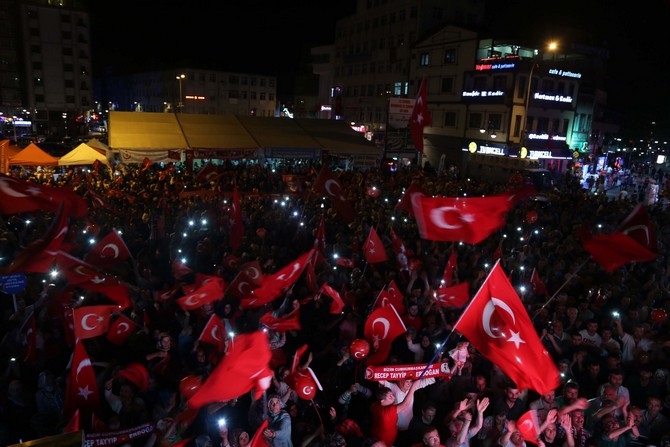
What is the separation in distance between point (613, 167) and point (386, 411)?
44.9 m

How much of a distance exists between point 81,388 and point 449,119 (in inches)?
1514

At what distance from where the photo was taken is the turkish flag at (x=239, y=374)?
5.28 metres

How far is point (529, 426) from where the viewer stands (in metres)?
5.68

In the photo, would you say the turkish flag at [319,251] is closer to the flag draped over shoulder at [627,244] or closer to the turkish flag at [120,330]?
the turkish flag at [120,330]

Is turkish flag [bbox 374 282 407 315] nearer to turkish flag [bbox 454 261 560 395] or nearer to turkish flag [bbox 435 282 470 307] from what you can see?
turkish flag [bbox 435 282 470 307]

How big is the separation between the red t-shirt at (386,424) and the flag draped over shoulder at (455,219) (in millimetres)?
2517

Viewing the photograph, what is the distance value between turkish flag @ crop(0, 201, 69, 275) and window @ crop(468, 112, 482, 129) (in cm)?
3498

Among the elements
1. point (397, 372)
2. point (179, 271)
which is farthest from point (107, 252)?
point (397, 372)

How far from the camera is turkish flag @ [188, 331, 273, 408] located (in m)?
5.28

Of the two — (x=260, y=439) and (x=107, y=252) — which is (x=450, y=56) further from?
(x=260, y=439)

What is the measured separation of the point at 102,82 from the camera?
113562 mm

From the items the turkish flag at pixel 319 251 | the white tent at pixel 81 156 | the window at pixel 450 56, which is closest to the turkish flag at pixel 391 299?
the turkish flag at pixel 319 251

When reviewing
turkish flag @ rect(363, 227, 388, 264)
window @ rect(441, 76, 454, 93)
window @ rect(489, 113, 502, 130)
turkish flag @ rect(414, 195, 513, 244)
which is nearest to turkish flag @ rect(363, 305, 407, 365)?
turkish flag @ rect(414, 195, 513, 244)

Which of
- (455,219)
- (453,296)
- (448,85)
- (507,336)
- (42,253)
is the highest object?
(448,85)
